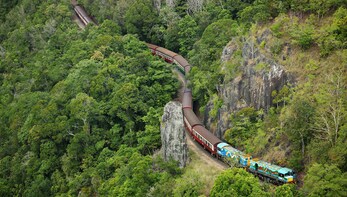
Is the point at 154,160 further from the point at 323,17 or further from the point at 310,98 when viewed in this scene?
the point at 323,17

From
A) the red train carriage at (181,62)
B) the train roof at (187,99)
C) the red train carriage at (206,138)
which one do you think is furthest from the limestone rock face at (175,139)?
the red train carriage at (181,62)

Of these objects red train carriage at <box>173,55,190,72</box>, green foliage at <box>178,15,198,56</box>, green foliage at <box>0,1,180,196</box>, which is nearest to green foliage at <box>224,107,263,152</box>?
green foliage at <box>0,1,180,196</box>

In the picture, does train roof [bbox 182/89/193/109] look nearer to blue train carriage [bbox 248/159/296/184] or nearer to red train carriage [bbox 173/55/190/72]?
red train carriage [bbox 173/55/190/72]

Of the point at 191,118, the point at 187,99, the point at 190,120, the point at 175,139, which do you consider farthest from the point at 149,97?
A: the point at 175,139

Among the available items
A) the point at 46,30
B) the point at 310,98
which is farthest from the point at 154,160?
the point at 46,30

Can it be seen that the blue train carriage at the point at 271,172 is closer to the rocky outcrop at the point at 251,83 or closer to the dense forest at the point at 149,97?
the dense forest at the point at 149,97

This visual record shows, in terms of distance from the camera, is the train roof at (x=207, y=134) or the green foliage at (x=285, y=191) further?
the train roof at (x=207, y=134)
